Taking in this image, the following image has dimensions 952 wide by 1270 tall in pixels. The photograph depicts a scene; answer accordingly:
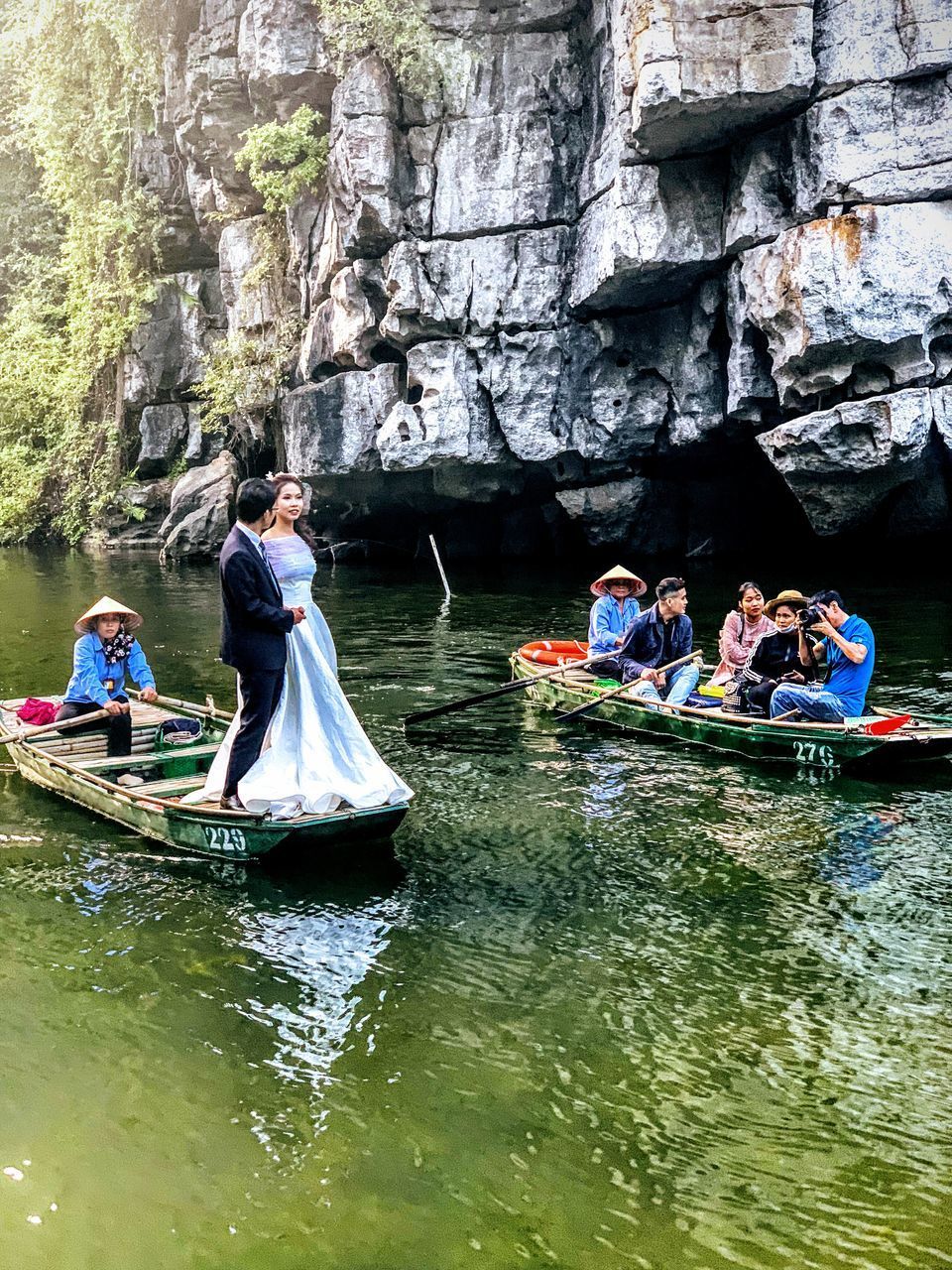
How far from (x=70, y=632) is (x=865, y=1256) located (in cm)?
1633

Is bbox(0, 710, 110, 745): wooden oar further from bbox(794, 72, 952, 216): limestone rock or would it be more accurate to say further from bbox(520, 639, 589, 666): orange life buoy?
bbox(794, 72, 952, 216): limestone rock

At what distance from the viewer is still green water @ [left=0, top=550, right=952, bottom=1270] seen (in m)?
3.86

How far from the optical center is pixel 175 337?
3359 cm

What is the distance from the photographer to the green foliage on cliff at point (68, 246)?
3183 centimetres

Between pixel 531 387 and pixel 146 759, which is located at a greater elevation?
pixel 531 387

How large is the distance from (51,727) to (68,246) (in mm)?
30661

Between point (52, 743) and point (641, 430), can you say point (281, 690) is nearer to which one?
point (52, 743)

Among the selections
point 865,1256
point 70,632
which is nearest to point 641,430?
point 70,632

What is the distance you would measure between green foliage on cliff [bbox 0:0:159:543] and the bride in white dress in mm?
28080

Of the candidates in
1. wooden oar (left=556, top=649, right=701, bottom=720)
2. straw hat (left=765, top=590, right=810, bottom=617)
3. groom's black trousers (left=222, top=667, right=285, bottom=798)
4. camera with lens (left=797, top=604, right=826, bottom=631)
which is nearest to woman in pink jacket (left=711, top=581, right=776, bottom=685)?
straw hat (left=765, top=590, right=810, bottom=617)

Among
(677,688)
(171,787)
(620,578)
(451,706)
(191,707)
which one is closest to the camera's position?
(171,787)

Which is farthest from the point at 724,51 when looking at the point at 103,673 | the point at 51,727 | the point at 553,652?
the point at 51,727

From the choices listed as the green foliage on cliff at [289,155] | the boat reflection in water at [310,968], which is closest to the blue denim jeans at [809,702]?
the boat reflection in water at [310,968]

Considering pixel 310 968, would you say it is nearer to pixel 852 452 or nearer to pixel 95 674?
pixel 95 674
